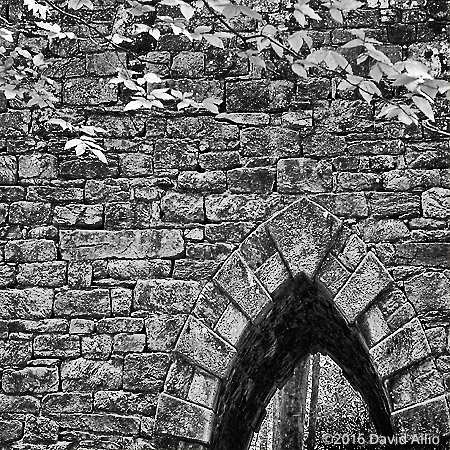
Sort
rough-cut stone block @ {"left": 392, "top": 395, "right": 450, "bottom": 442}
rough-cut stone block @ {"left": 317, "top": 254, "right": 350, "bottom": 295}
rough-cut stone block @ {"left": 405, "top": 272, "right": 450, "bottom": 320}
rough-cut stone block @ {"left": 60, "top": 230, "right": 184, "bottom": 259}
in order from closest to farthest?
rough-cut stone block @ {"left": 392, "top": 395, "right": 450, "bottom": 442} → rough-cut stone block @ {"left": 405, "top": 272, "right": 450, "bottom": 320} → rough-cut stone block @ {"left": 317, "top": 254, "right": 350, "bottom": 295} → rough-cut stone block @ {"left": 60, "top": 230, "right": 184, "bottom": 259}

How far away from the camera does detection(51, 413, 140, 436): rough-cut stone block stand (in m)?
4.11

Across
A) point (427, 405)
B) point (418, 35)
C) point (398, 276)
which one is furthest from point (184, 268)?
point (418, 35)

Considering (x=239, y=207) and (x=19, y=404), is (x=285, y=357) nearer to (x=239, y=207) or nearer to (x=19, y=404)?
(x=239, y=207)

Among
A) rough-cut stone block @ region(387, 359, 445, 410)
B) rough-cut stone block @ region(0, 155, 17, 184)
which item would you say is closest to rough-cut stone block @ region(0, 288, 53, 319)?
rough-cut stone block @ region(0, 155, 17, 184)

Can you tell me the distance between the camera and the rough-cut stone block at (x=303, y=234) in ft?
13.6

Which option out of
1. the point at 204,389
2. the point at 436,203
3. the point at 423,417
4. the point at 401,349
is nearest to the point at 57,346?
the point at 204,389

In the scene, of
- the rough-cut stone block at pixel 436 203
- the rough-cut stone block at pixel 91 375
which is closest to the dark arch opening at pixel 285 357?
the rough-cut stone block at pixel 91 375

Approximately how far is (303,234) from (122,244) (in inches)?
40.8

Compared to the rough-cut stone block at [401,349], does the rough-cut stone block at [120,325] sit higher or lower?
higher

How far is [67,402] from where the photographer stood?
420 centimetres

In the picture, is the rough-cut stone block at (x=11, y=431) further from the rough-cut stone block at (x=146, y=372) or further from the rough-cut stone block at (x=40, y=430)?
the rough-cut stone block at (x=146, y=372)

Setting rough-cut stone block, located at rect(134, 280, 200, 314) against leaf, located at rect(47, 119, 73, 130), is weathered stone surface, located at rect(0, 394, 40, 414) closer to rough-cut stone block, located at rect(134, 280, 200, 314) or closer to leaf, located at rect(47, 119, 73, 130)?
rough-cut stone block, located at rect(134, 280, 200, 314)

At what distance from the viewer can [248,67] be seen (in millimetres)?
4383

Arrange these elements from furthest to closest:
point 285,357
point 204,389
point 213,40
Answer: point 285,357 < point 204,389 < point 213,40
